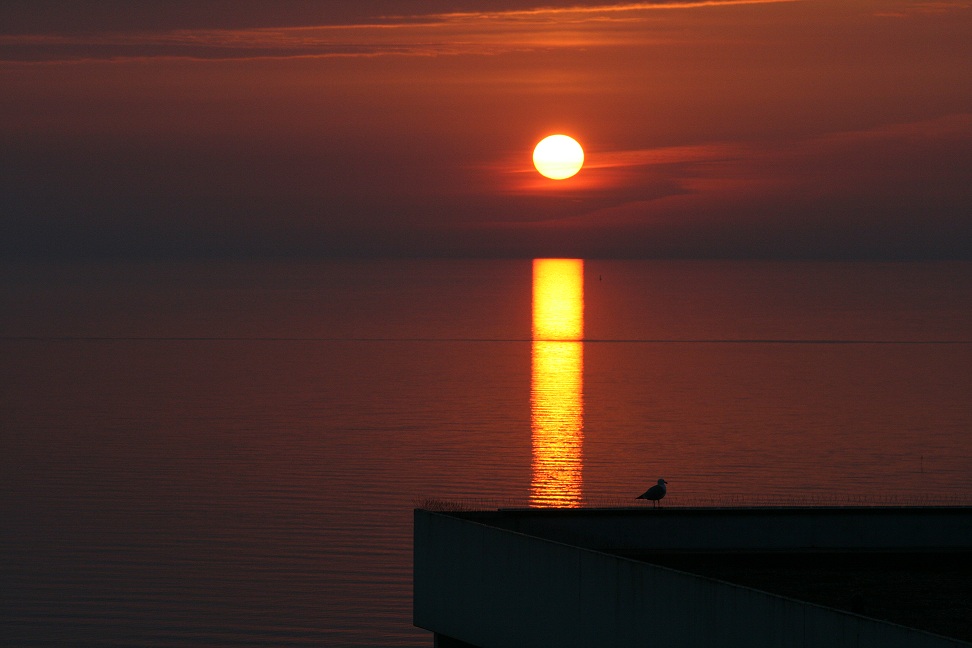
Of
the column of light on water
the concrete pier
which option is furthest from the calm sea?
the concrete pier

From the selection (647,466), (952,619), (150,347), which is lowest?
(952,619)

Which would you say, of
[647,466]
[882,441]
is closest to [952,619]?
[647,466]

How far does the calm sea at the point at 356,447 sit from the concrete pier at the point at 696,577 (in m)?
8.04

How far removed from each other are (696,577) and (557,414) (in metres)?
45.5

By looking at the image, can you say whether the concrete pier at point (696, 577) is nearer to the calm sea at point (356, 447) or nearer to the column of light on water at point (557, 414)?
the calm sea at point (356, 447)

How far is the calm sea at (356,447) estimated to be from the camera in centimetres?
3114

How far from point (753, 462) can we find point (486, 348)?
50.6m

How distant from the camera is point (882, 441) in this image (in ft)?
175

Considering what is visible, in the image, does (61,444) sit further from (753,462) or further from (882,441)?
(882,441)

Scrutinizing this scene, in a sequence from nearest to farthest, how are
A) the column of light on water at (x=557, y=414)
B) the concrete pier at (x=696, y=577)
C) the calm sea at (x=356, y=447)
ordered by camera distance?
the concrete pier at (x=696, y=577), the calm sea at (x=356, y=447), the column of light on water at (x=557, y=414)

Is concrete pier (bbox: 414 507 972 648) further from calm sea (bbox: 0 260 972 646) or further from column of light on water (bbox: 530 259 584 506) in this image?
column of light on water (bbox: 530 259 584 506)

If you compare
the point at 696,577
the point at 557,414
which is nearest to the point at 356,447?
the point at 557,414

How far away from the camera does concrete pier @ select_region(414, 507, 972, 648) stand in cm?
1567

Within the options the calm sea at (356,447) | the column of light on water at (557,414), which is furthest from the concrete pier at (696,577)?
the column of light on water at (557,414)
